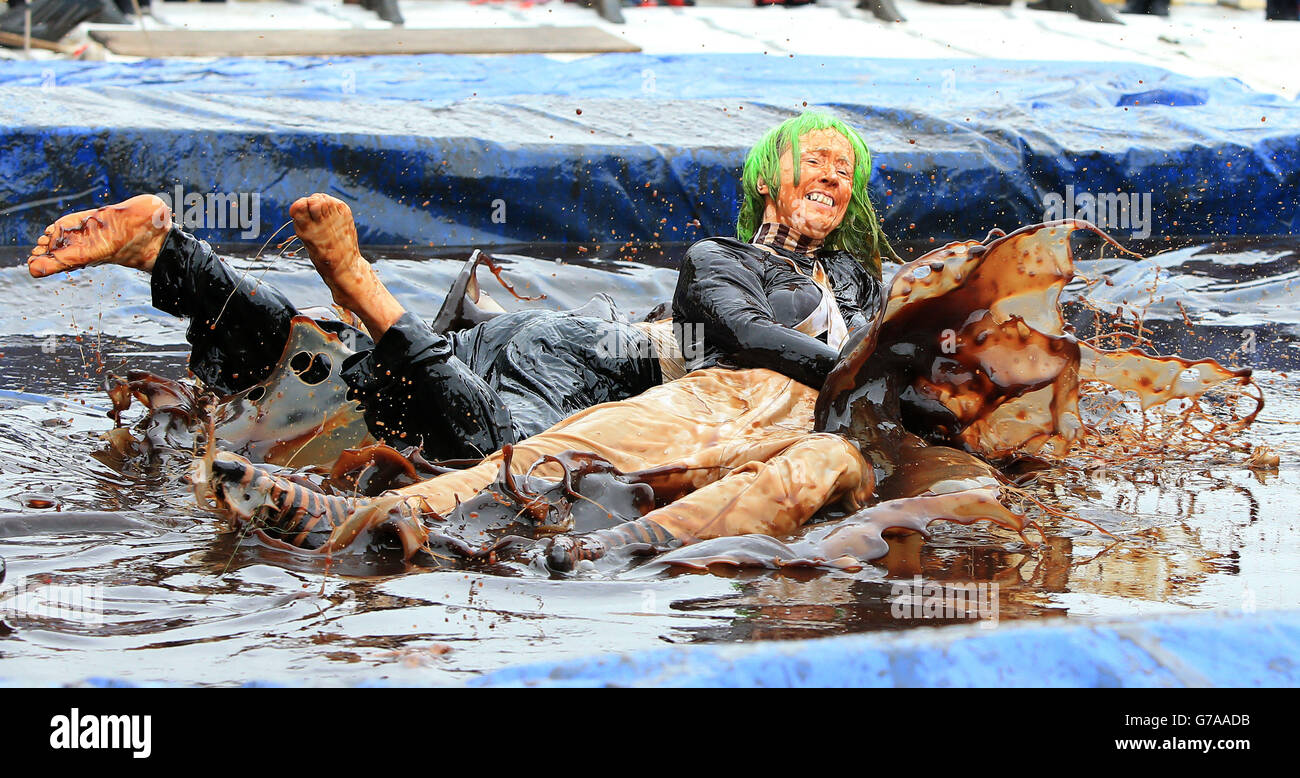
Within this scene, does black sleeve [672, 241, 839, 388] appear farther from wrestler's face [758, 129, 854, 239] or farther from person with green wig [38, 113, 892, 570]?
wrestler's face [758, 129, 854, 239]

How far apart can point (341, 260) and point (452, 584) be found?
840 mm

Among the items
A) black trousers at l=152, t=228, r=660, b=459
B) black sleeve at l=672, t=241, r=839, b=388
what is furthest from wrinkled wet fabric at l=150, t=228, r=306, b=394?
black sleeve at l=672, t=241, r=839, b=388

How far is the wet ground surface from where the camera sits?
1.92 metres

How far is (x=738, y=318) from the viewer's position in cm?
309

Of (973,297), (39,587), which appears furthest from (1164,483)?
(39,587)

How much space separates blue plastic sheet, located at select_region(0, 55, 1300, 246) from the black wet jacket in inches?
89.3

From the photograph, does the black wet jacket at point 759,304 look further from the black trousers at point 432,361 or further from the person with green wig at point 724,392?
the black trousers at point 432,361

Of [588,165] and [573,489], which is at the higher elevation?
[588,165]

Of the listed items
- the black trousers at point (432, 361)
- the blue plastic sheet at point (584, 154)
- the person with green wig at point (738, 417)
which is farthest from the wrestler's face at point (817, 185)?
the blue plastic sheet at point (584, 154)

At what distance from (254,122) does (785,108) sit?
2.35 m

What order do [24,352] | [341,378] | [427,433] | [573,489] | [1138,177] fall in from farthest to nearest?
[1138,177] → [24,352] → [341,378] → [427,433] → [573,489]

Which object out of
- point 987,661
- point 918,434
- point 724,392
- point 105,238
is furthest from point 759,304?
point 987,661

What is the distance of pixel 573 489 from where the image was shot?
2676mm
